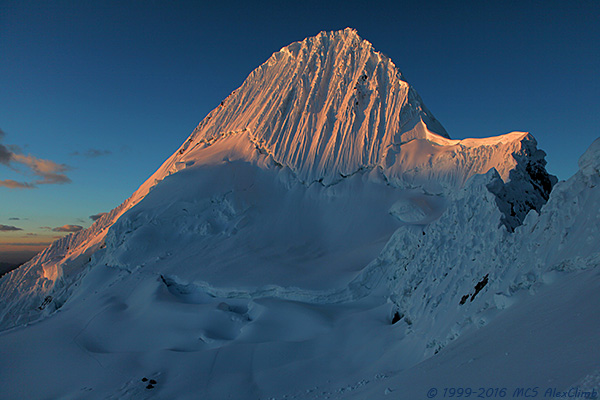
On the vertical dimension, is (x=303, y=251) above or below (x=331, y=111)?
below

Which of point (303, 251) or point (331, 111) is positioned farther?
point (331, 111)

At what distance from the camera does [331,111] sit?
63.3 feet

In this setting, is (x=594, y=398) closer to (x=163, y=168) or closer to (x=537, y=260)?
(x=537, y=260)

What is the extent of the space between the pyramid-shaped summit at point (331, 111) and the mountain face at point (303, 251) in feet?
0.30

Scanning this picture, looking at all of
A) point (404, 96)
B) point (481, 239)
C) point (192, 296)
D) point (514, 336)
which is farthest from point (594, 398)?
point (404, 96)

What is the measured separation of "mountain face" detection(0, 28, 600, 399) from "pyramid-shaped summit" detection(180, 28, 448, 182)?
91 millimetres

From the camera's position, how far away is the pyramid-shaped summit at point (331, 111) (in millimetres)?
18156

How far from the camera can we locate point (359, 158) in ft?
58.9

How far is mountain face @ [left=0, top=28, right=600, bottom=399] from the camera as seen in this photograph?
19.5 feet

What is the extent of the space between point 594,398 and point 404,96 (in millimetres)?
18511

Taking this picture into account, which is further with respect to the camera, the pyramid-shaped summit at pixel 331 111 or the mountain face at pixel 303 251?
the pyramid-shaped summit at pixel 331 111

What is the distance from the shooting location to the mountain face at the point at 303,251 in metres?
5.95

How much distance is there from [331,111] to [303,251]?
27.8 ft

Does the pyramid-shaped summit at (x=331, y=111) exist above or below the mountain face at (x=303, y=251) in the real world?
above
